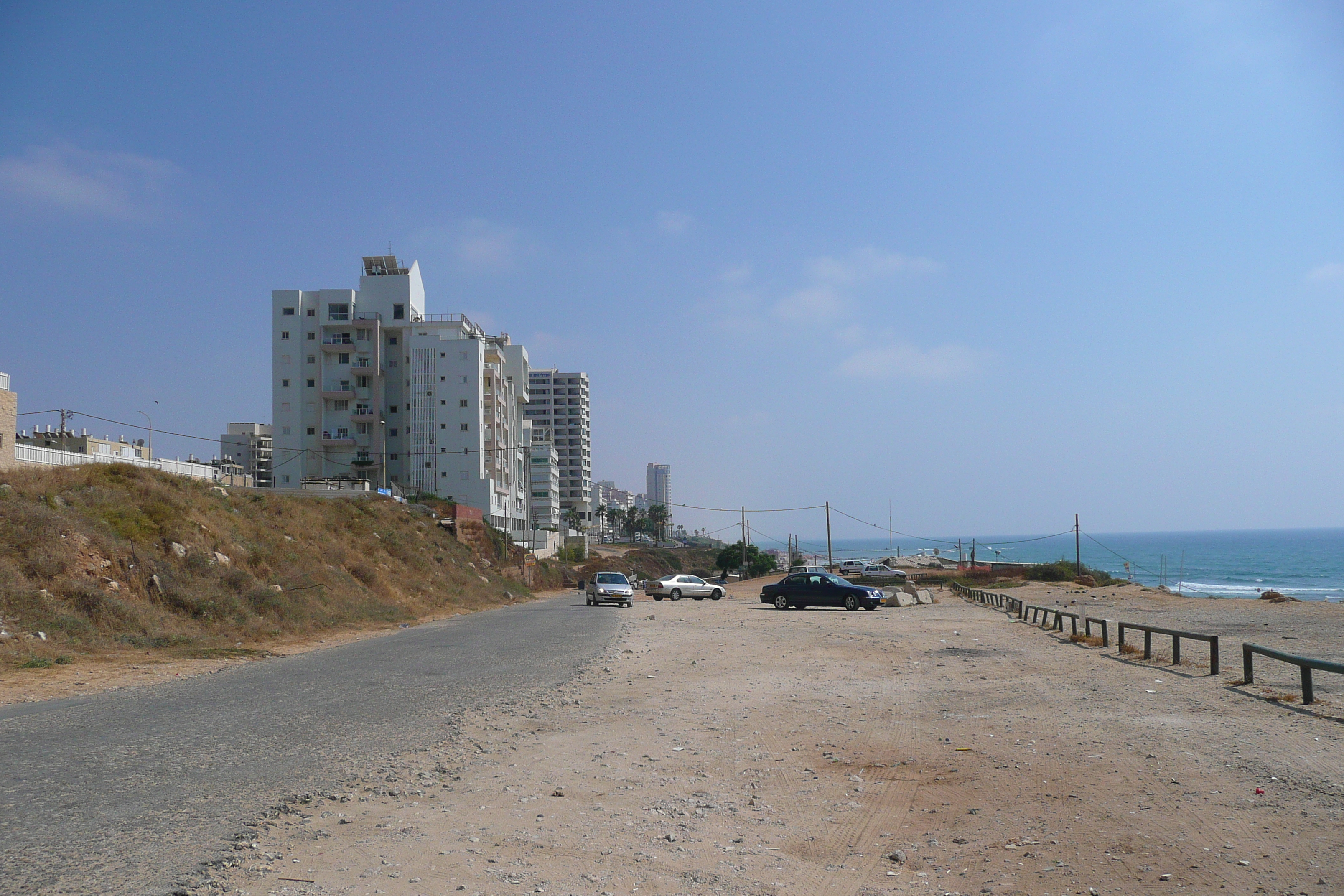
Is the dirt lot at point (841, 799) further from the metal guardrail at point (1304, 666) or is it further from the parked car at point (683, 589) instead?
the parked car at point (683, 589)

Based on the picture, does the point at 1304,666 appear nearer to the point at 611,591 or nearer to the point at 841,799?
the point at 841,799

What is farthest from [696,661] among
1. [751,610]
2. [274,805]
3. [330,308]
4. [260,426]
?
[260,426]

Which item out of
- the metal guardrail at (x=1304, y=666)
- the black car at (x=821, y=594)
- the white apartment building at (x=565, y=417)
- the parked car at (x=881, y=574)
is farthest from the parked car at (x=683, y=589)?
the white apartment building at (x=565, y=417)

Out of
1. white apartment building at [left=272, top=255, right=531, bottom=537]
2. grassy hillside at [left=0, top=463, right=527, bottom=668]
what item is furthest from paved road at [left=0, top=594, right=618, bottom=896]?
white apartment building at [left=272, top=255, right=531, bottom=537]

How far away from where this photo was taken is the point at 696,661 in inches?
738

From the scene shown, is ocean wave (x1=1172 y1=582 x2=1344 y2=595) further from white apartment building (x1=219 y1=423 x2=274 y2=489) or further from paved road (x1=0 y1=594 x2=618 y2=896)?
white apartment building (x1=219 y1=423 x2=274 y2=489)

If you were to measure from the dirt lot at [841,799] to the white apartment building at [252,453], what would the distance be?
3354 inches

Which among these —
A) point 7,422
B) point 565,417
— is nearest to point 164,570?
point 7,422

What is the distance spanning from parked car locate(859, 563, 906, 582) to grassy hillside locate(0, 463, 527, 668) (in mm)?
42185

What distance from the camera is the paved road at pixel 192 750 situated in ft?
19.8

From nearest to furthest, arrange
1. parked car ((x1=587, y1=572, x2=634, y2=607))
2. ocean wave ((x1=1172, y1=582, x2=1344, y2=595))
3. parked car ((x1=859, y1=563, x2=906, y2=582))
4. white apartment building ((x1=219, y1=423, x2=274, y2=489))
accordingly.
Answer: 1. parked car ((x1=587, y1=572, x2=634, y2=607))
2. parked car ((x1=859, y1=563, x2=906, y2=582))
3. ocean wave ((x1=1172, y1=582, x2=1344, y2=595))
4. white apartment building ((x1=219, y1=423, x2=274, y2=489))

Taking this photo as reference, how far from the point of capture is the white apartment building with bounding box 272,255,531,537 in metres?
85.8

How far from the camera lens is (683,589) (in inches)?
2080

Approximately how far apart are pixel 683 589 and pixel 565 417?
13989 centimetres
